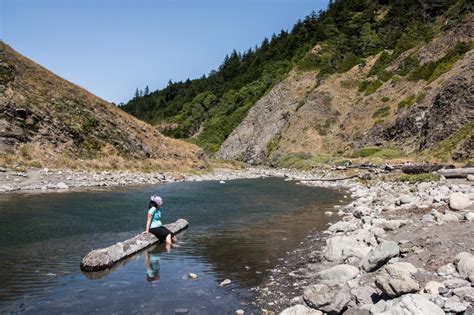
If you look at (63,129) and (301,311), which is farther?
(63,129)

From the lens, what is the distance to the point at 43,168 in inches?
1426

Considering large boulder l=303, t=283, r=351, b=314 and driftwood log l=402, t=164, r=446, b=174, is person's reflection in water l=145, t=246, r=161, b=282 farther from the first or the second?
driftwood log l=402, t=164, r=446, b=174

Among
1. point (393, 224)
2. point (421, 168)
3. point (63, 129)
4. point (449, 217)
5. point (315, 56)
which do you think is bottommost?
point (393, 224)

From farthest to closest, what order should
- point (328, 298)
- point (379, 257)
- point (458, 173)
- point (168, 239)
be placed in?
point (458, 173)
point (168, 239)
point (379, 257)
point (328, 298)

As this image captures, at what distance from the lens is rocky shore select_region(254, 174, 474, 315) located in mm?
7434

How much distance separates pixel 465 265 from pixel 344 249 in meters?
4.19

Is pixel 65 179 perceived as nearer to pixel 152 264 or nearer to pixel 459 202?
pixel 152 264

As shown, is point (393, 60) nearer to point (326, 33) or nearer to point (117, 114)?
point (326, 33)

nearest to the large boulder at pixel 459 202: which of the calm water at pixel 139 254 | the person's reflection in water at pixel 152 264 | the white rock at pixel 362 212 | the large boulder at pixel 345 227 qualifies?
the large boulder at pixel 345 227

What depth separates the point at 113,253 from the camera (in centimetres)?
1242

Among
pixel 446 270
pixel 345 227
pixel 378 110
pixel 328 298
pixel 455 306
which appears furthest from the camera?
pixel 378 110

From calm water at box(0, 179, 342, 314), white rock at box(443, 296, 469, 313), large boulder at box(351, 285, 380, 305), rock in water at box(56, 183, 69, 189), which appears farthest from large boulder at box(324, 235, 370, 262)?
rock in water at box(56, 183, 69, 189)

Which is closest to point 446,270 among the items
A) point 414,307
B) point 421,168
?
point 414,307

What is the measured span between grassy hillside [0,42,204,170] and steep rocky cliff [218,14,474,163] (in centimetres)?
2668
